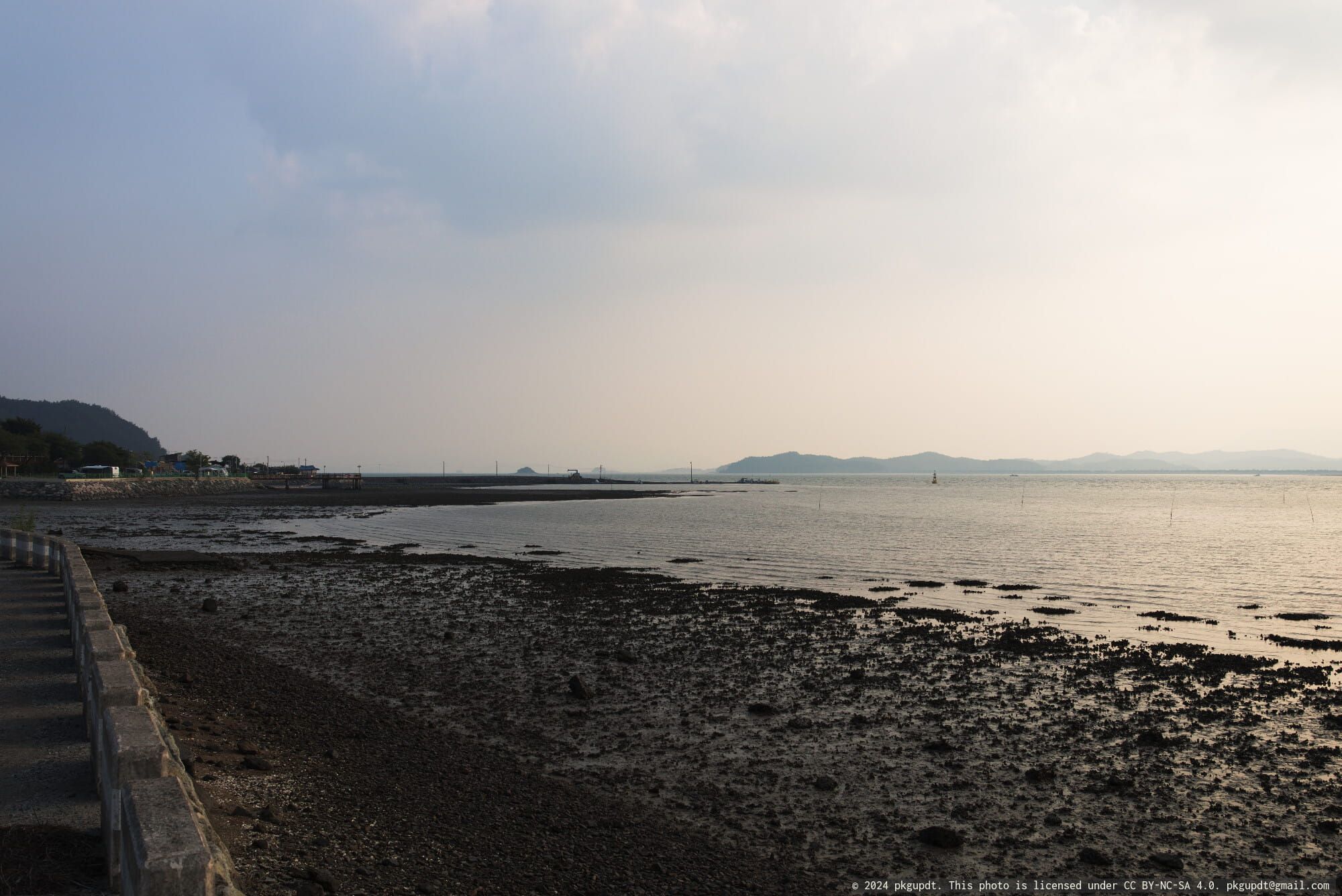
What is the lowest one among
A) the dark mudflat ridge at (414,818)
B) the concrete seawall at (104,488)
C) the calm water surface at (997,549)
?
the calm water surface at (997,549)

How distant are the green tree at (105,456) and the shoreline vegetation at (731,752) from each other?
138 m

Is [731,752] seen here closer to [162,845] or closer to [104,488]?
[162,845]

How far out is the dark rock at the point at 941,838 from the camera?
25.8 ft

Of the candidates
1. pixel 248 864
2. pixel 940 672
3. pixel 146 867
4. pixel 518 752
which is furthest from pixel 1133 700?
pixel 146 867

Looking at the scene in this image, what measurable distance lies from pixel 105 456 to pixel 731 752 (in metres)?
155

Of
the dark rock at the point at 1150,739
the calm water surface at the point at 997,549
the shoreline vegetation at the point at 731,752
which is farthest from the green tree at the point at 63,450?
the dark rock at the point at 1150,739

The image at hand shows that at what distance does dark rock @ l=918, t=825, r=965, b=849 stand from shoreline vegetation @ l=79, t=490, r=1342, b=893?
0.03 metres

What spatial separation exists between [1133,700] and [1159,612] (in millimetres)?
10746

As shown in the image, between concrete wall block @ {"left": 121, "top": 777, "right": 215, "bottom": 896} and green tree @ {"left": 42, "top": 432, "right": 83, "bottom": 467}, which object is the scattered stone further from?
green tree @ {"left": 42, "top": 432, "right": 83, "bottom": 467}

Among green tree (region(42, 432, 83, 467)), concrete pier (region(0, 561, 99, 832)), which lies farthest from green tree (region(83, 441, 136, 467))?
concrete pier (region(0, 561, 99, 832))

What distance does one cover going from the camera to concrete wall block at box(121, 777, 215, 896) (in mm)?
3721

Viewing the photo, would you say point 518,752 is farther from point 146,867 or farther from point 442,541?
point 442,541

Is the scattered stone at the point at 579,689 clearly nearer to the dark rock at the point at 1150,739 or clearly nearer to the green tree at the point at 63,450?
the dark rock at the point at 1150,739

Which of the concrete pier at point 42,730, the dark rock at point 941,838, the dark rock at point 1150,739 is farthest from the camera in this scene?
the dark rock at point 1150,739
